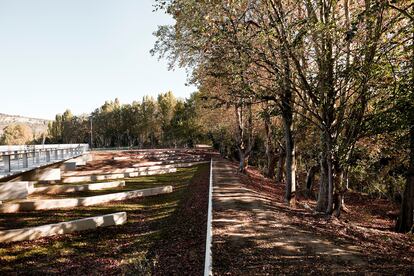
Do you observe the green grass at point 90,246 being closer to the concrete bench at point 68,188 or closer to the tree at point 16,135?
the concrete bench at point 68,188

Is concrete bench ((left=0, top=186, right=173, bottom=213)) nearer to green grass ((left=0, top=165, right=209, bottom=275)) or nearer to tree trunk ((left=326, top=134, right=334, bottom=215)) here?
green grass ((left=0, top=165, right=209, bottom=275))

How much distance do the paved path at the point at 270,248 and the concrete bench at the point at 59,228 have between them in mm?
4980

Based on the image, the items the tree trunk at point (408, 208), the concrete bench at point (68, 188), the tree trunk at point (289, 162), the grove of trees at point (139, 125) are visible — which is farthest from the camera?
the grove of trees at point (139, 125)

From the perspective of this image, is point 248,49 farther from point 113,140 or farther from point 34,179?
point 113,140

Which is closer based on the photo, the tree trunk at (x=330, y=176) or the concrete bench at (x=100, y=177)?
the tree trunk at (x=330, y=176)

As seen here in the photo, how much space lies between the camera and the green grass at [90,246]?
31.9 ft

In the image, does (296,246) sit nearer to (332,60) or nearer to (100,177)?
(332,60)

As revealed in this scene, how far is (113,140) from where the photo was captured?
374 feet

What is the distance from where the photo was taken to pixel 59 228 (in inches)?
505

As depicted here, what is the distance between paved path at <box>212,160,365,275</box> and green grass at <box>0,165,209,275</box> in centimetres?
245

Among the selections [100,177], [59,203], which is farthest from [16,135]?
[59,203]

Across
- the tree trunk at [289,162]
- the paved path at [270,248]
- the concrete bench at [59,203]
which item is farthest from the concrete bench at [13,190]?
the tree trunk at [289,162]

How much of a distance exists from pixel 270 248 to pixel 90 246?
273 inches

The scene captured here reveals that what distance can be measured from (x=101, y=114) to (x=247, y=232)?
105m
